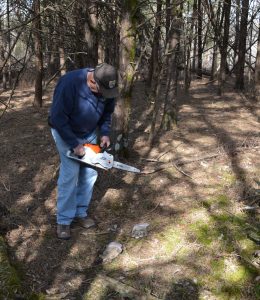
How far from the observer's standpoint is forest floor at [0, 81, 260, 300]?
3.67m

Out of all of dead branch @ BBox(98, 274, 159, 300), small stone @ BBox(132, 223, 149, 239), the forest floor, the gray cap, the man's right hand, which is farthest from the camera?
small stone @ BBox(132, 223, 149, 239)

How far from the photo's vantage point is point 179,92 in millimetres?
14055

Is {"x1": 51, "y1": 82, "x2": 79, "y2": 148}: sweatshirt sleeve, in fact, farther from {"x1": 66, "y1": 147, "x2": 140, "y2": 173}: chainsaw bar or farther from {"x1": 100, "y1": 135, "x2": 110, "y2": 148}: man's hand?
{"x1": 100, "y1": 135, "x2": 110, "y2": 148}: man's hand

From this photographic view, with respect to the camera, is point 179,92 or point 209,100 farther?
point 179,92

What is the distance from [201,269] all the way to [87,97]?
2.11 m

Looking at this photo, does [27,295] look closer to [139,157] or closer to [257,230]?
[257,230]

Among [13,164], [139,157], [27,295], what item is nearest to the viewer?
[27,295]

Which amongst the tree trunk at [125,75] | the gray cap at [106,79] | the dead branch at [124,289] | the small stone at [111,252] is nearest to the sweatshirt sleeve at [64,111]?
the gray cap at [106,79]

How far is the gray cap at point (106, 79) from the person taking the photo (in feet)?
13.0

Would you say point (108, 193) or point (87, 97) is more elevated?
point (87, 97)

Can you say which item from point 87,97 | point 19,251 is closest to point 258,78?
point 87,97

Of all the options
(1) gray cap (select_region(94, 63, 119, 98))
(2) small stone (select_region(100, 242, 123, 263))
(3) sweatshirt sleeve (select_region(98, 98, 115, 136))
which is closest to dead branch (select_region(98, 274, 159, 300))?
(2) small stone (select_region(100, 242, 123, 263))

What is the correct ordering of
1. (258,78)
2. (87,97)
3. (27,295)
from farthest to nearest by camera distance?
(258,78) → (87,97) → (27,295)

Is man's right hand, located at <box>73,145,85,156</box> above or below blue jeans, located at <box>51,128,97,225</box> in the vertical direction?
above
